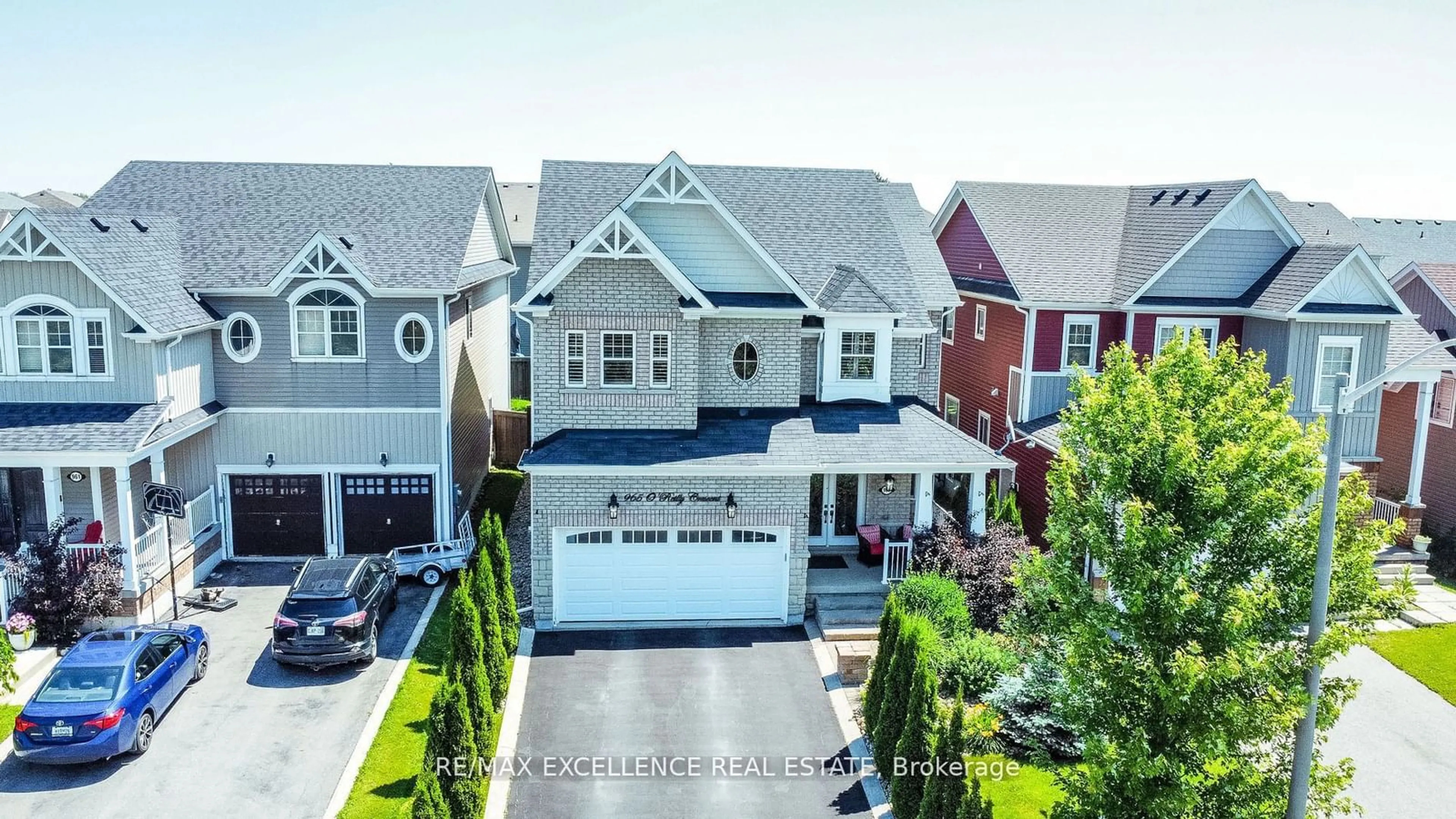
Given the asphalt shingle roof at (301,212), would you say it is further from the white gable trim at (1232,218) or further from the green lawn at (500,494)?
the white gable trim at (1232,218)

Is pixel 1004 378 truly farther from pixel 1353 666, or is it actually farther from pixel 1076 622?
pixel 1076 622

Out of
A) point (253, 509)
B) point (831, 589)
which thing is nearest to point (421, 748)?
point (831, 589)

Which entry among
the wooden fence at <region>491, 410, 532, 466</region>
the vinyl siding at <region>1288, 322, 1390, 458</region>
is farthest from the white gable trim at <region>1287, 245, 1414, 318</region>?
the wooden fence at <region>491, 410, 532, 466</region>

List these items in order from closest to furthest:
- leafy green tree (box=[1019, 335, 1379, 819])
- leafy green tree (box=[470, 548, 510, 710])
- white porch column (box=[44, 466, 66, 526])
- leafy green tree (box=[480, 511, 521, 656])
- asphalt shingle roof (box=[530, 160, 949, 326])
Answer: leafy green tree (box=[1019, 335, 1379, 819]) → leafy green tree (box=[470, 548, 510, 710]) → leafy green tree (box=[480, 511, 521, 656]) → white porch column (box=[44, 466, 66, 526]) → asphalt shingle roof (box=[530, 160, 949, 326])

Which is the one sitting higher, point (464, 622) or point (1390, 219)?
point (1390, 219)

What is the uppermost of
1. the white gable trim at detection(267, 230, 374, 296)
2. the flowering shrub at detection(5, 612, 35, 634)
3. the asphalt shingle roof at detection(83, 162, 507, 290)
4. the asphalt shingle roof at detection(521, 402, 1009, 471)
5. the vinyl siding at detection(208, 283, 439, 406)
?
the asphalt shingle roof at detection(83, 162, 507, 290)

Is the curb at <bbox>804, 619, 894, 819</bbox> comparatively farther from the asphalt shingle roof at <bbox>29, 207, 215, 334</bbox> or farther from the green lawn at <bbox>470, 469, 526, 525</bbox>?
the asphalt shingle roof at <bbox>29, 207, 215, 334</bbox>
